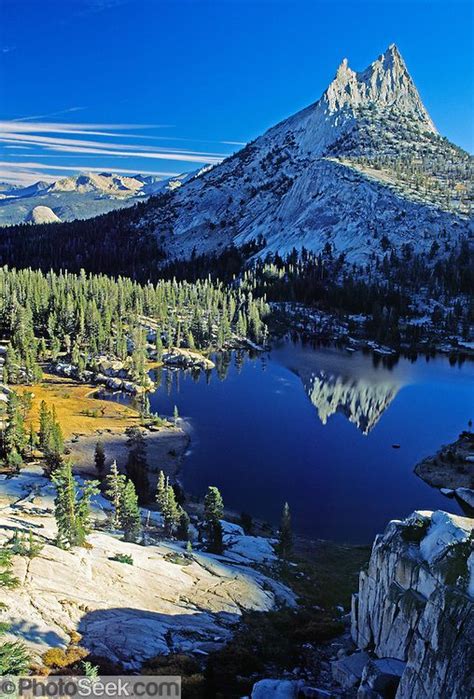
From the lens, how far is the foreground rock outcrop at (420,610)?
59.4 feet

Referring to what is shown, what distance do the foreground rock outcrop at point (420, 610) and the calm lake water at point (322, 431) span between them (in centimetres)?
3079

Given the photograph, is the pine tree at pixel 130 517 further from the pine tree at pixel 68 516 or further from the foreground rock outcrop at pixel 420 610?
the foreground rock outcrop at pixel 420 610

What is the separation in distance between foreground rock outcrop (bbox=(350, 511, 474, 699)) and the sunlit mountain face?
64759 mm

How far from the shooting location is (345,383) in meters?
121

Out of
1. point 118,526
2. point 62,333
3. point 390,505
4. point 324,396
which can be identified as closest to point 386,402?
point 324,396

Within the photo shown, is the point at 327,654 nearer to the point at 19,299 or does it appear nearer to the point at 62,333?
the point at 62,333

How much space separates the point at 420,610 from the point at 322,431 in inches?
2694

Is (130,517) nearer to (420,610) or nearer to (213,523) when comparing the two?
(213,523)

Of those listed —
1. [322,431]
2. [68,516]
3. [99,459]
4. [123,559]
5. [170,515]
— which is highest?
[68,516]

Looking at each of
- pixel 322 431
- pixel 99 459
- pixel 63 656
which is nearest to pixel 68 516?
pixel 63 656

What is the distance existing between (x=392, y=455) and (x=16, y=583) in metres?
65.0

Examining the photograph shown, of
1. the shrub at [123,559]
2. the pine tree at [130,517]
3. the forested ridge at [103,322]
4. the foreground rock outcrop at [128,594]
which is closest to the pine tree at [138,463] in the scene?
the pine tree at [130,517]

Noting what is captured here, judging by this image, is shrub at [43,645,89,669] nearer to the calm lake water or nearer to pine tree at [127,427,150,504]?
the calm lake water

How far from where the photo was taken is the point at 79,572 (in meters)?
33.9
